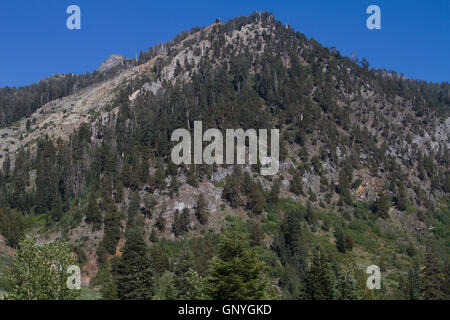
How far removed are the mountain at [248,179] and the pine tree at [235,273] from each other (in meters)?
0.28

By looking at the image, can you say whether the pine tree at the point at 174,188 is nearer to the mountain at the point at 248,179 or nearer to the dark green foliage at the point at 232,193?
the mountain at the point at 248,179

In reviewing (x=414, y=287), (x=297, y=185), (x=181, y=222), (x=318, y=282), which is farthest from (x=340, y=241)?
Answer: (x=318, y=282)

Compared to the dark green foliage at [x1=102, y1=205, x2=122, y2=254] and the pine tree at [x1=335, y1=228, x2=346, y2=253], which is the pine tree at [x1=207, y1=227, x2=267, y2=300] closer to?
the dark green foliage at [x1=102, y1=205, x2=122, y2=254]

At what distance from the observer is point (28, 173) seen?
120m

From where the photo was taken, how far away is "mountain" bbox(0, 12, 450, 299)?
240ft

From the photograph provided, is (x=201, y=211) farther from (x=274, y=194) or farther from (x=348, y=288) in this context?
(x=348, y=288)

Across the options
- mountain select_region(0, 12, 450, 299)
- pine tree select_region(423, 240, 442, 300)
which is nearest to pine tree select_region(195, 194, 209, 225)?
mountain select_region(0, 12, 450, 299)

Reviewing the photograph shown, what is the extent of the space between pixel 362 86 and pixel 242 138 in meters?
72.3

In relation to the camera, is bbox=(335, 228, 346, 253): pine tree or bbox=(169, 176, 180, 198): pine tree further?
bbox=(169, 176, 180, 198): pine tree

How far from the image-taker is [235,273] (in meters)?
33.5

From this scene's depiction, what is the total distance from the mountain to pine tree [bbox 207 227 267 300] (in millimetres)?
285

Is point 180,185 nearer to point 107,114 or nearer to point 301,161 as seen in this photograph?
point 301,161

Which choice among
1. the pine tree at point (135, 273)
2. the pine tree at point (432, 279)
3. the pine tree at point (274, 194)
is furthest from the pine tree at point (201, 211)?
the pine tree at point (432, 279)
